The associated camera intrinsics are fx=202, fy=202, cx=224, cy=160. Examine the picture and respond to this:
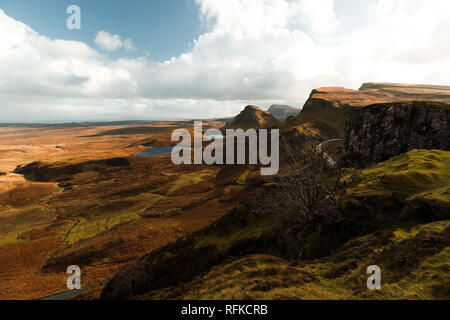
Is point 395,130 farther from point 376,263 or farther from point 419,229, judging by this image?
point 376,263

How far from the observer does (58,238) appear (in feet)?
172

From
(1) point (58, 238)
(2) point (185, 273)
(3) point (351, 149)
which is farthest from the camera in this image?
(3) point (351, 149)

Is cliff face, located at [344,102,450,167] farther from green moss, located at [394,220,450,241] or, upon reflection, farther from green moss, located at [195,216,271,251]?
green moss, located at [394,220,450,241]

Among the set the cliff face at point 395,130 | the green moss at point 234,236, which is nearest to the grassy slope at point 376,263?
the green moss at point 234,236

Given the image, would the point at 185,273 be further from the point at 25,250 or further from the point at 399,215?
the point at 25,250

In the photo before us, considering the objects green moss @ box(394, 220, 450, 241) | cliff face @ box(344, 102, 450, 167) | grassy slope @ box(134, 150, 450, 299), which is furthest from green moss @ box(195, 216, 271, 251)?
cliff face @ box(344, 102, 450, 167)

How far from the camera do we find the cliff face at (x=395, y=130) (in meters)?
54.5

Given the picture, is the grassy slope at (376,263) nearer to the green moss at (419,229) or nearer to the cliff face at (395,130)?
the green moss at (419,229)

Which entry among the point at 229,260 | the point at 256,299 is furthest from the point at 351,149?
Result: the point at 256,299

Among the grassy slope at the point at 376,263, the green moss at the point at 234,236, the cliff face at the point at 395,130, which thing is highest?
the cliff face at the point at 395,130

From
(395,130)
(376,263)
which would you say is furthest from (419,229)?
(395,130)

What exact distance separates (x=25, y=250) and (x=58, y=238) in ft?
20.5

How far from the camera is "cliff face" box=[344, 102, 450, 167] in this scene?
179ft

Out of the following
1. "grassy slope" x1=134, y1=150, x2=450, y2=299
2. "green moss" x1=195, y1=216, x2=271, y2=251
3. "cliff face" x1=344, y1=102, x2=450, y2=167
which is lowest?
"green moss" x1=195, y1=216, x2=271, y2=251
